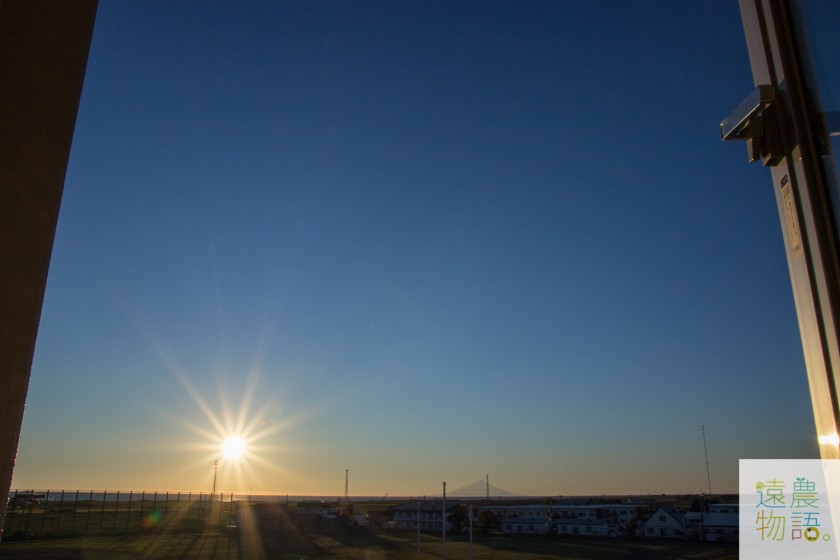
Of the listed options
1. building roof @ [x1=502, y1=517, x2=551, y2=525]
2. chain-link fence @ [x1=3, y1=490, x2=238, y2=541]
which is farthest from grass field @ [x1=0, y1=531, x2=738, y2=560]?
building roof @ [x1=502, y1=517, x2=551, y2=525]

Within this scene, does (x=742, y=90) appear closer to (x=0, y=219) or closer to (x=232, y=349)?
(x=0, y=219)

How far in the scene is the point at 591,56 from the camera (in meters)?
1.62

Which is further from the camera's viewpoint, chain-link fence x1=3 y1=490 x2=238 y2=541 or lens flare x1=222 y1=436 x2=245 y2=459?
chain-link fence x1=3 y1=490 x2=238 y2=541

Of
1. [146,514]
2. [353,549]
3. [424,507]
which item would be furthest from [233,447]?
[424,507]

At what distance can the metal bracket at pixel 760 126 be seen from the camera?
43 centimetres

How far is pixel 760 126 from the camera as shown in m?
0.44

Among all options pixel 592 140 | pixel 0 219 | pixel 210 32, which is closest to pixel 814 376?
pixel 0 219

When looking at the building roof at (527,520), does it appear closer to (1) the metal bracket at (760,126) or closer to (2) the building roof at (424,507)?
(2) the building roof at (424,507)

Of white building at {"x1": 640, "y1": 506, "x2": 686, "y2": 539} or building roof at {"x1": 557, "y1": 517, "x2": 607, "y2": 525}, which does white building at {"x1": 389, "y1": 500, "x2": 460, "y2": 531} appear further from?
white building at {"x1": 640, "y1": 506, "x2": 686, "y2": 539}

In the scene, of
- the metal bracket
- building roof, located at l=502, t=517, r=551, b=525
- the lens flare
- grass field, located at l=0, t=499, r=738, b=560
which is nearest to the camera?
the metal bracket

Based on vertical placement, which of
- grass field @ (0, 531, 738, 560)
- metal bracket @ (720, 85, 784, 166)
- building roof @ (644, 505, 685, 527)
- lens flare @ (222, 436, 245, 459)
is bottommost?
grass field @ (0, 531, 738, 560)

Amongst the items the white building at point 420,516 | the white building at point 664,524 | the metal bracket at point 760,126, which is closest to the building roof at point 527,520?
the white building at point 420,516

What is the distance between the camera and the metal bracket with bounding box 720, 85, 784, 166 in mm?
434

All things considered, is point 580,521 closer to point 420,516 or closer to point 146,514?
point 420,516
